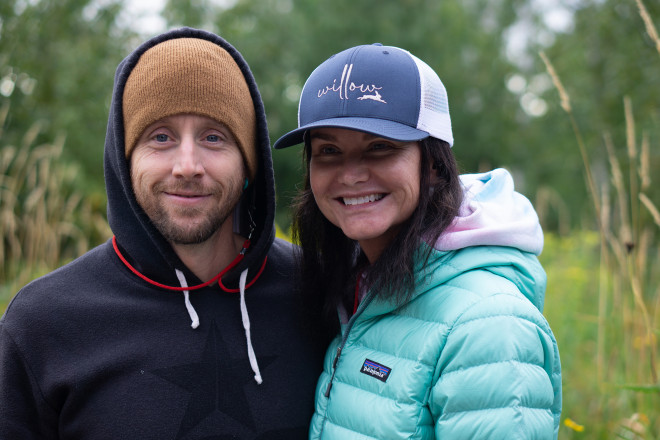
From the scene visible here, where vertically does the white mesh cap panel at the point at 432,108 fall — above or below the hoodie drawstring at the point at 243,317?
above

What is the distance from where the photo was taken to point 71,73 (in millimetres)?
7812

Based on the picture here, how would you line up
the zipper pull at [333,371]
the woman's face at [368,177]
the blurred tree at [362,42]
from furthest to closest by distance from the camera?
the blurred tree at [362,42] → the zipper pull at [333,371] → the woman's face at [368,177]

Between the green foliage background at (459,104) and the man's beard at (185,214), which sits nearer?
the man's beard at (185,214)

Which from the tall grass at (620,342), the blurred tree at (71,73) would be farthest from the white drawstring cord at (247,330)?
the blurred tree at (71,73)

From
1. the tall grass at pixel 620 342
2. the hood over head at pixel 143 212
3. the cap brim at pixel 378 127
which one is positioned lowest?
the tall grass at pixel 620 342

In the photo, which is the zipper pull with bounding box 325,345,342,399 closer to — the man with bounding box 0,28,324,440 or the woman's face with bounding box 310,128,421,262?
the man with bounding box 0,28,324,440

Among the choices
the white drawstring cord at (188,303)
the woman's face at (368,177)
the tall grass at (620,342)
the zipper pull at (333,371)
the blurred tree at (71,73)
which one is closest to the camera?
the woman's face at (368,177)

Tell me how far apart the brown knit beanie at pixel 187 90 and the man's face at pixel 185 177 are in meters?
0.04

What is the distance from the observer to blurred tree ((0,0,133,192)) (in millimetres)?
6793

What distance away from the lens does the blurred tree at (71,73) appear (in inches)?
267

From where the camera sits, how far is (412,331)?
189 cm

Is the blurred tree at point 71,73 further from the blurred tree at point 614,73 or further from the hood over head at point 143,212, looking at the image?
the blurred tree at point 614,73

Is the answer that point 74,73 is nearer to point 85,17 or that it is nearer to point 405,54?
point 85,17

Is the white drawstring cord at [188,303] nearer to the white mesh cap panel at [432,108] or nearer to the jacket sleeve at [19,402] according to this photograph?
the jacket sleeve at [19,402]
